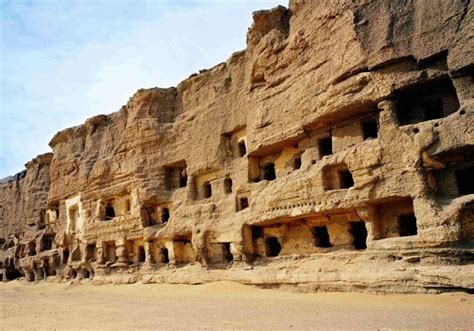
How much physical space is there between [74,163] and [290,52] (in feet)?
52.3

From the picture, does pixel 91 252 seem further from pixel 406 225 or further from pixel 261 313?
pixel 406 225

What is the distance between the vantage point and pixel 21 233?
30.8m

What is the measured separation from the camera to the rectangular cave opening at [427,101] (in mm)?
10305

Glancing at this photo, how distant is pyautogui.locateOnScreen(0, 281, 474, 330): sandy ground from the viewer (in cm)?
697

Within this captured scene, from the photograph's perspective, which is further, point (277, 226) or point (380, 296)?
point (277, 226)

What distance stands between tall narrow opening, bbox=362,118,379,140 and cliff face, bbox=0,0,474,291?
0.05 metres

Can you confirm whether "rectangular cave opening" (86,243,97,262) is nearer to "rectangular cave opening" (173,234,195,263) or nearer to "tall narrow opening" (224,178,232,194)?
"rectangular cave opening" (173,234,195,263)

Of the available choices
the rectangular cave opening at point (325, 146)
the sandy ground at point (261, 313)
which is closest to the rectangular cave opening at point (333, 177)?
the rectangular cave opening at point (325, 146)

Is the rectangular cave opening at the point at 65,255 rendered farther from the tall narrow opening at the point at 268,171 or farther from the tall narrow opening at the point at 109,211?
the tall narrow opening at the point at 268,171

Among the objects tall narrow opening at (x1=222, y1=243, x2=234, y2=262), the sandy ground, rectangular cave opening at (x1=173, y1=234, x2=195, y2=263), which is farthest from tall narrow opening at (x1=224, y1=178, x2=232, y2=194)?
the sandy ground

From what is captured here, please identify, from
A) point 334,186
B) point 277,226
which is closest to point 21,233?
point 277,226

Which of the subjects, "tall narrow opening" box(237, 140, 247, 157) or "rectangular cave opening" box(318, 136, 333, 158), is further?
"tall narrow opening" box(237, 140, 247, 157)

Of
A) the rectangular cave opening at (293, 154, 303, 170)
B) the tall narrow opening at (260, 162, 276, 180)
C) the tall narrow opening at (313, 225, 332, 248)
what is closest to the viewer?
the tall narrow opening at (313, 225, 332, 248)

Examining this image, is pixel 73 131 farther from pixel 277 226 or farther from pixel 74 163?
pixel 277 226
